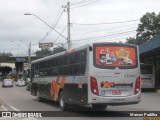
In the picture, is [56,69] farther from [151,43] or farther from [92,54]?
[151,43]

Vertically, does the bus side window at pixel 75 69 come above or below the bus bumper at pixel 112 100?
above

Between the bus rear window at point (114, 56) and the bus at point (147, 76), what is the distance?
22.3m

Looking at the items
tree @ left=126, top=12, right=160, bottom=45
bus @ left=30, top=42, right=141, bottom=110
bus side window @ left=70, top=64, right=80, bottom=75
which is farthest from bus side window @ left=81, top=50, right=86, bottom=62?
tree @ left=126, top=12, right=160, bottom=45

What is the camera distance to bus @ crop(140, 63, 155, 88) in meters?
39.0

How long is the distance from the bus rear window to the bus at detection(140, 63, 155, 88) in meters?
22.3

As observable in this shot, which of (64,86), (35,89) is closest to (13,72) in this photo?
(35,89)

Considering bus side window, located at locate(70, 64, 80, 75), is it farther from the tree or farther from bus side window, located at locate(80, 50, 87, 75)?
the tree

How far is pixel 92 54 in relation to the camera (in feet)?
54.0

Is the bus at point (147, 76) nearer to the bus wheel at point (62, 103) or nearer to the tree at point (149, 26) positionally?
the bus wheel at point (62, 103)

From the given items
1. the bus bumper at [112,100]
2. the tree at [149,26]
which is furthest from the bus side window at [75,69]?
the tree at [149,26]

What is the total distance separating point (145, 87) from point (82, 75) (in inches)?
911

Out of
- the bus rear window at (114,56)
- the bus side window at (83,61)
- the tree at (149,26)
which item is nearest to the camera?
the bus rear window at (114,56)

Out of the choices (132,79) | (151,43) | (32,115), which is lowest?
(32,115)

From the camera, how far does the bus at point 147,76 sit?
38984 mm
